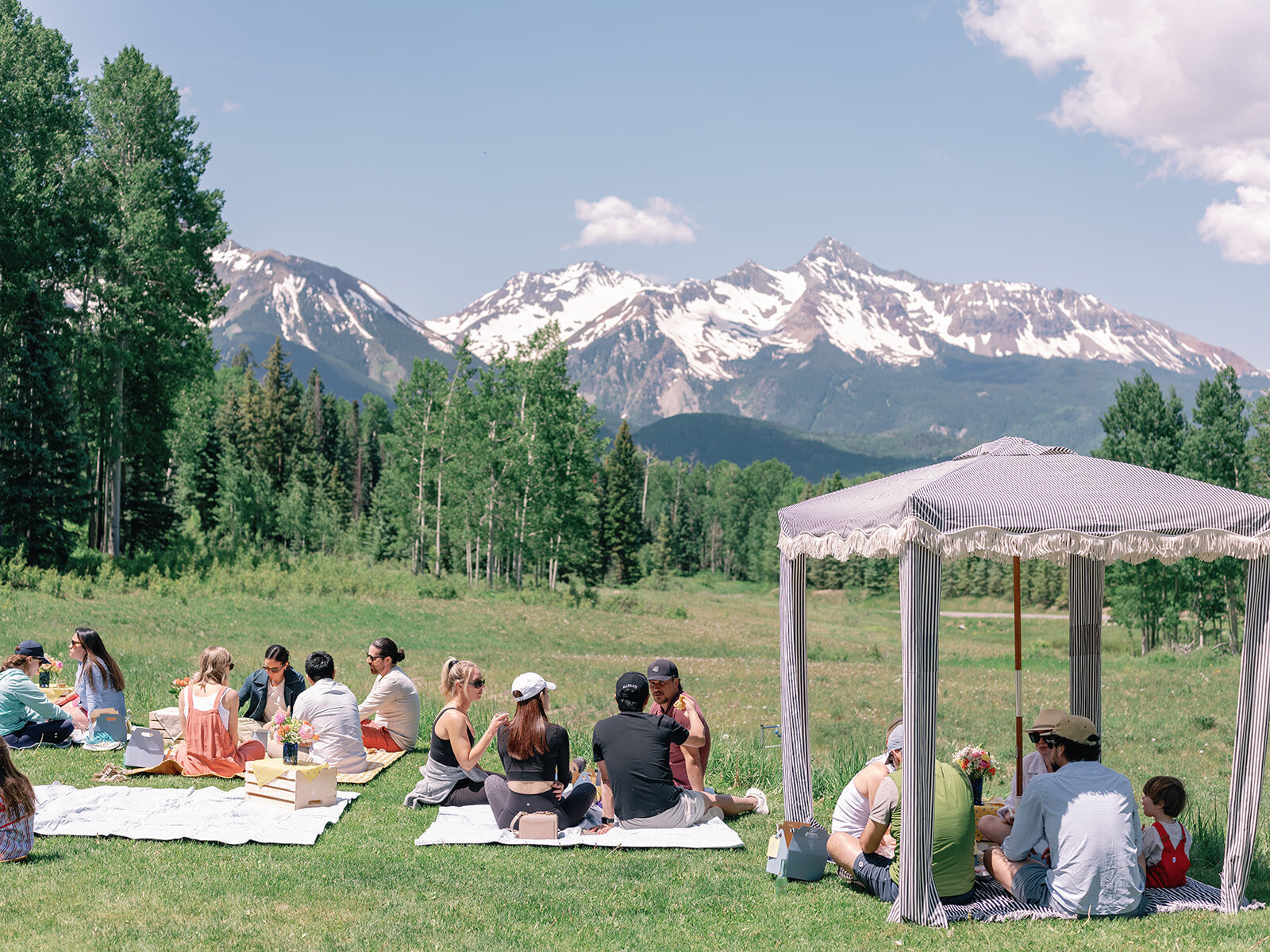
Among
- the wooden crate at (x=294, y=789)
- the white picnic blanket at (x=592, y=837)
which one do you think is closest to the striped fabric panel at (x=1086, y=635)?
the white picnic blanket at (x=592, y=837)

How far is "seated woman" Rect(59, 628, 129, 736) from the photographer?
1175 centimetres

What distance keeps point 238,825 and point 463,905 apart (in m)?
3.03

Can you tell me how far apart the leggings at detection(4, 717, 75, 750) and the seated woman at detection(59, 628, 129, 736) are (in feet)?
0.41

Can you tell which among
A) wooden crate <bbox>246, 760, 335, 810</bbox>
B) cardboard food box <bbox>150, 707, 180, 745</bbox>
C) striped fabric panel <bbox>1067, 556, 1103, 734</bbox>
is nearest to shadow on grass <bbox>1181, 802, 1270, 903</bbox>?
striped fabric panel <bbox>1067, 556, 1103, 734</bbox>

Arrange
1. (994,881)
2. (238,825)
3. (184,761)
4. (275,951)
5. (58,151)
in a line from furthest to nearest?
1. (58,151)
2. (184,761)
3. (238,825)
4. (994,881)
5. (275,951)

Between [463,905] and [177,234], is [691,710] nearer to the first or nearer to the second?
[463,905]

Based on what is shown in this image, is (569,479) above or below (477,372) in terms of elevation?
below

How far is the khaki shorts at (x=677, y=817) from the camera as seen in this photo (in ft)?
31.0

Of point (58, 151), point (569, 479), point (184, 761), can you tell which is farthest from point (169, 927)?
point (569, 479)

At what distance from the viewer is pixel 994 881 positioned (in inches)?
315

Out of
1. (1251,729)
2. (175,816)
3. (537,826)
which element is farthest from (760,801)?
(175,816)

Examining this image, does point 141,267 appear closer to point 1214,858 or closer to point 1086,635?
point 1086,635

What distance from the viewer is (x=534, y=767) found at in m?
9.24

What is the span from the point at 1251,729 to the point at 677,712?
5.06m
